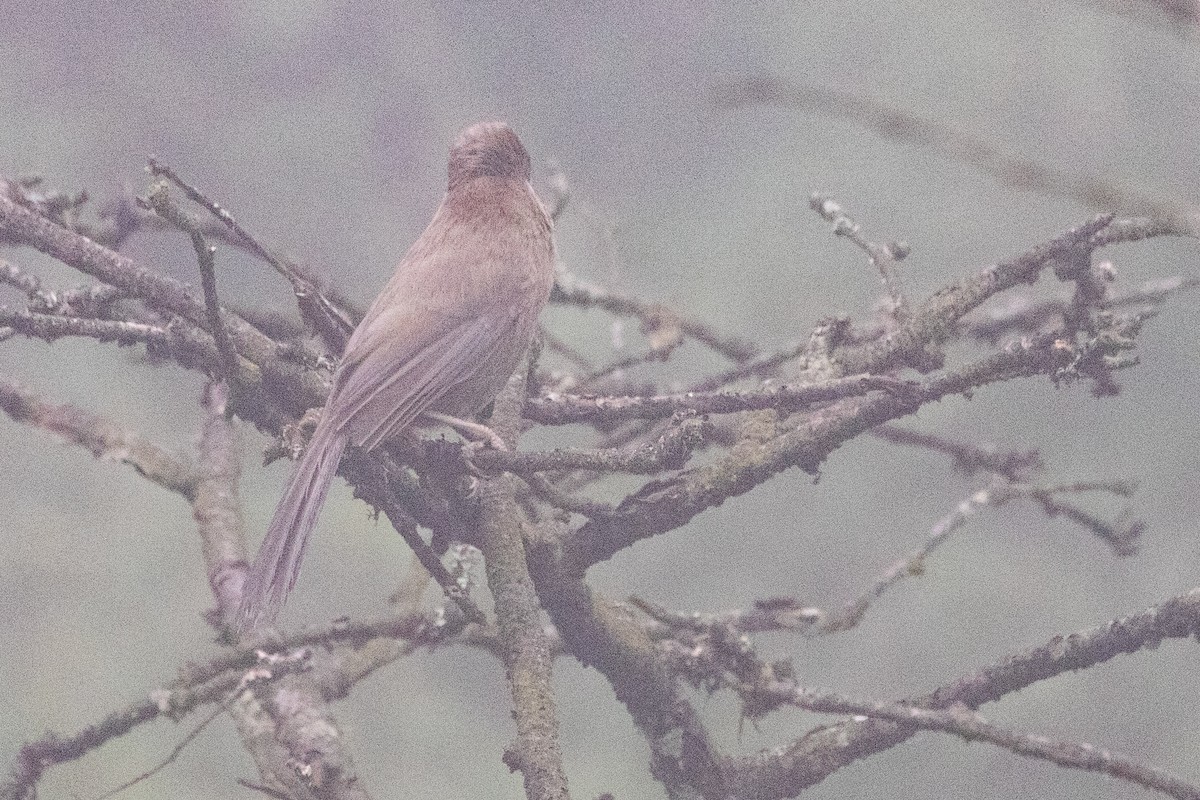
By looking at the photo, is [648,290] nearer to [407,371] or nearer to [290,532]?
[407,371]

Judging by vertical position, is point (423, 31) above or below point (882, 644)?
above

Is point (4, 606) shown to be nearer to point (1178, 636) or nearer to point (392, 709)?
point (392, 709)

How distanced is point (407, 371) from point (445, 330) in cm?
18

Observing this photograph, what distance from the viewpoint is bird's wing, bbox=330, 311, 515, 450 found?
2236mm

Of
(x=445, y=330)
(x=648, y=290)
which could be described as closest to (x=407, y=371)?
(x=445, y=330)

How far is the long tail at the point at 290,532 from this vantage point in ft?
6.61

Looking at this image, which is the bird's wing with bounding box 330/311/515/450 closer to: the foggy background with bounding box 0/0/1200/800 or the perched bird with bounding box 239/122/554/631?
the perched bird with bounding box 239/122/554/631

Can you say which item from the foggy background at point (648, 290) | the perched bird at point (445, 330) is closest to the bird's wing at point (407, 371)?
the perched bird at point (445, 330)

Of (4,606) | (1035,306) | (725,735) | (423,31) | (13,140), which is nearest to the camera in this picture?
(1035,306)

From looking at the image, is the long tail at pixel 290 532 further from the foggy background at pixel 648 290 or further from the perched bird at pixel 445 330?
the foggy background at pixel 648 290

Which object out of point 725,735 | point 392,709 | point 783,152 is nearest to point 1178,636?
point 392,709

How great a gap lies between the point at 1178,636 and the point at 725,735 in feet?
14.0

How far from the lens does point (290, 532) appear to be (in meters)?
2.10

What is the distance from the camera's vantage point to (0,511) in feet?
17.1
